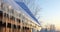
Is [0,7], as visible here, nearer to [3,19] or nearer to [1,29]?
[3,19]

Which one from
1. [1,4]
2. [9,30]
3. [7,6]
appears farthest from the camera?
[9,30]

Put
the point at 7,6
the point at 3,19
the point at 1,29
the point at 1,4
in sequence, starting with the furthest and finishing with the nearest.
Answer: the point at 1,29 < the point at 3,19 < the point at 7,6 < the point at 1,4

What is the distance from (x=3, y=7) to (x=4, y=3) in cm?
6

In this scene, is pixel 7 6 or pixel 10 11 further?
pixel 10 11

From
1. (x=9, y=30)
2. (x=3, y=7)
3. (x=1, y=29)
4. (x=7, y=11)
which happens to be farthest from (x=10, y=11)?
(x=9, y=30)

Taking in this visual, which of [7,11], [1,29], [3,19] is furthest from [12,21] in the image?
[7,11]

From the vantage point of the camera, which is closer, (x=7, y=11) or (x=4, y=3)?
(x=4, y=3)

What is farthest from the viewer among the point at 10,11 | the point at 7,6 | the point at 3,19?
the point at 3,19

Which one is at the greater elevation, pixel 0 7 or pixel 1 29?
pixel 0 7

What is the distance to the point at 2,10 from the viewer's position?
2.97 metres

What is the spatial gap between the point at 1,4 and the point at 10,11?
47 cm

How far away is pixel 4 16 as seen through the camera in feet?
11.3

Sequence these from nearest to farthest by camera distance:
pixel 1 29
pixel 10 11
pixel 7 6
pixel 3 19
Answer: pixel 7 6 → pixel 10 11 → pixel 3 19 → pixel 1 29

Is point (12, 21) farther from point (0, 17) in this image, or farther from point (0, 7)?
point (0, 7)
